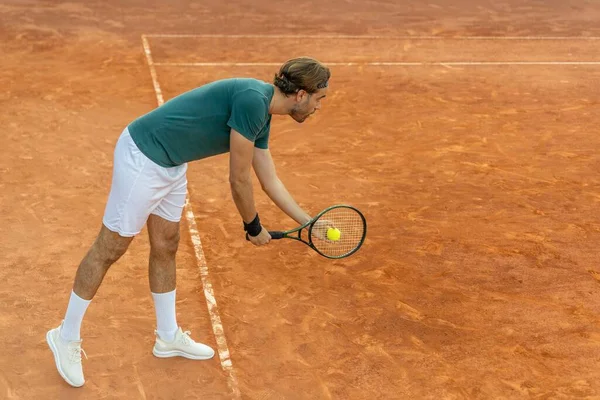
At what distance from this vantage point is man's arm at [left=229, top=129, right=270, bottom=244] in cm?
438

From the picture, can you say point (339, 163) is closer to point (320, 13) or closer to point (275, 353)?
point (275, 353)

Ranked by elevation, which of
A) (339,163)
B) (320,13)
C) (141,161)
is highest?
(141,161)

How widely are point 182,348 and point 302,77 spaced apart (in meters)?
1.79

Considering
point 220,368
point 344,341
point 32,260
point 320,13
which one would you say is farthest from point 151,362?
point 320,13

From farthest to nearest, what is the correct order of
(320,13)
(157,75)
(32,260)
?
(320,13)
(157,75)
(32,260)

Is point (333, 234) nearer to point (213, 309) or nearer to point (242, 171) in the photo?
point (242, 171)

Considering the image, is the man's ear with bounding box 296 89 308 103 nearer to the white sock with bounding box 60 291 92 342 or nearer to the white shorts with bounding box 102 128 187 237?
the white shorts with bounding box 102 128 187 237

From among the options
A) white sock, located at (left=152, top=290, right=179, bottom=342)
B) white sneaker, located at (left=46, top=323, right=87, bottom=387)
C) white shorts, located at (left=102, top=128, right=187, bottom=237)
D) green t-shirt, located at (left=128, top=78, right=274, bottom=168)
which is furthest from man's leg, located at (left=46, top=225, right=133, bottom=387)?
green t-shirt, located at (left=128, top=78, right=274, bottom=168)

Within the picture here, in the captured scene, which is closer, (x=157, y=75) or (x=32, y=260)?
(x=32, y=260)

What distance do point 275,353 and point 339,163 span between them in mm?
3174

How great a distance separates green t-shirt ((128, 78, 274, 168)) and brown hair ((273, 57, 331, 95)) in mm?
87

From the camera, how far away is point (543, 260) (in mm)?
6605

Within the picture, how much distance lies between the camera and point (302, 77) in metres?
4.39

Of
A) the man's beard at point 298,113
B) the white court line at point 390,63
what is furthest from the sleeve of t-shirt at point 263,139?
the white court line at point 390,63
